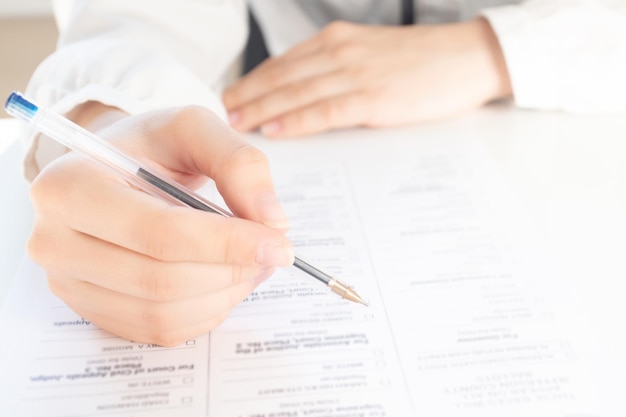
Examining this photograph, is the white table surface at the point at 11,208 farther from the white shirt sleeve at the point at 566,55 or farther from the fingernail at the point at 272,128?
the white shirt sleeve at the point at 566,55

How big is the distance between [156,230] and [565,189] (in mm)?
331

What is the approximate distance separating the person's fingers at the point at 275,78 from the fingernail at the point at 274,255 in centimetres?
Result: 29

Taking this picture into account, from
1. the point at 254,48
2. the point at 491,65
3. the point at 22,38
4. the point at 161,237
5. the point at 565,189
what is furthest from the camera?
the point at 22,38

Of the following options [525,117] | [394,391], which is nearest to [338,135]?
[525,117]

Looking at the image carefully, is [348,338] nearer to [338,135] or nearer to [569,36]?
[338,135]

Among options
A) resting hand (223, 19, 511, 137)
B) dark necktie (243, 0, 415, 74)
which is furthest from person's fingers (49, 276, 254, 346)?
dark necktie (243, 0, 415, 74)

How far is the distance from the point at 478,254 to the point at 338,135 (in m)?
0.20

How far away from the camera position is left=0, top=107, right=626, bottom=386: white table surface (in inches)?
16.9

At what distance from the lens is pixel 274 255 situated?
13.2 inches

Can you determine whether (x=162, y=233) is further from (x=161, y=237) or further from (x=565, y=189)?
(x=565, y=189)

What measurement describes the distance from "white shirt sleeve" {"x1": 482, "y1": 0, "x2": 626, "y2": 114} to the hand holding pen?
1.12 ft

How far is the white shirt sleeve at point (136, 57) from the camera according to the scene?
489 millimetres

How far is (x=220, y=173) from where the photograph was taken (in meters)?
0.35

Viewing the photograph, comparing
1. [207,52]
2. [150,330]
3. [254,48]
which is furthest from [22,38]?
[150,330]
